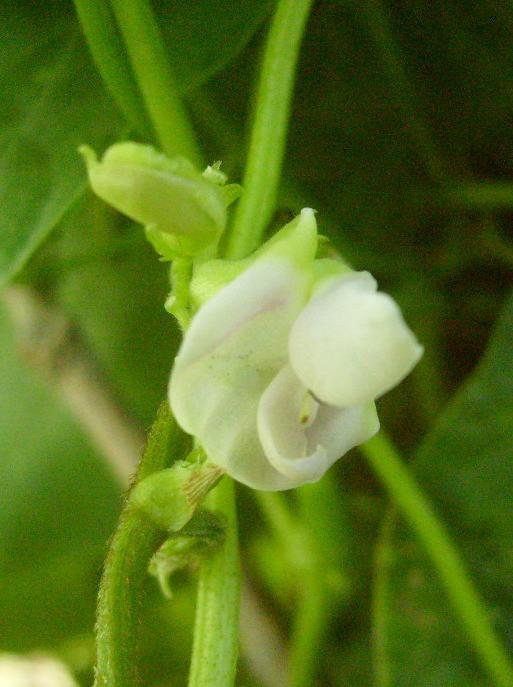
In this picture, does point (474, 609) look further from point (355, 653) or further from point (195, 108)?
point (195, 108)

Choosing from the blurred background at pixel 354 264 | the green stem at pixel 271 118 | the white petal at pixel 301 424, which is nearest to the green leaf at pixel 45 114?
the blurred background at pixel 354 264

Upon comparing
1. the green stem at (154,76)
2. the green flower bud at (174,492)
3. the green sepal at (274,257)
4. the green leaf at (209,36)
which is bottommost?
→ the green flower bud at (174,492)

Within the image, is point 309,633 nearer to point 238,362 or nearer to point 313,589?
point 313,589

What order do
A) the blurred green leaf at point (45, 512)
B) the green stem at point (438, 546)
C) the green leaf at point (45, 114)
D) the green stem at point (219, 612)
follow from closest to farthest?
the green stem at point (219, 612) < the green leaf at point (45, 114) < the green stem at point (438, 546) < the blurred green leaf at point (45, 512)

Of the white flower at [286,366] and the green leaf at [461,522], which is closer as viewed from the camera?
the white flower at [286,366]

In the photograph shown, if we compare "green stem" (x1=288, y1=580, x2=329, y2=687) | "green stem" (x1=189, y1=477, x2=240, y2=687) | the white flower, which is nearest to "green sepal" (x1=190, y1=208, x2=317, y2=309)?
the white flower

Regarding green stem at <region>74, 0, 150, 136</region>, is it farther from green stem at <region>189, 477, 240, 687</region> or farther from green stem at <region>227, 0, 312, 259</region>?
green stem at <region>189, 477, 240, 687</region>

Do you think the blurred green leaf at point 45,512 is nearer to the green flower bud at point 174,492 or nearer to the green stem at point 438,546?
the green stem at point 438,546

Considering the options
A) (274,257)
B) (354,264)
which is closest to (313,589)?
(354,264)
